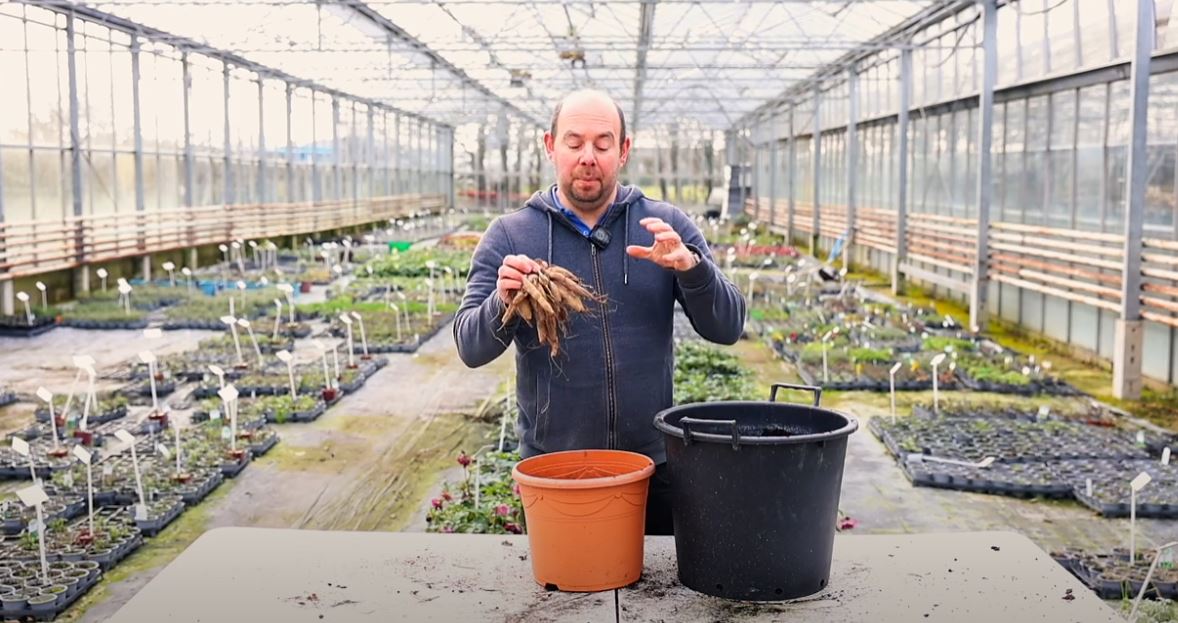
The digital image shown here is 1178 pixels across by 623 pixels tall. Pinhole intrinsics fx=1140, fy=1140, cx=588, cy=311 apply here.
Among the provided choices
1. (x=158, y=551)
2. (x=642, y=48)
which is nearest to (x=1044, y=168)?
(x=642, y=48)

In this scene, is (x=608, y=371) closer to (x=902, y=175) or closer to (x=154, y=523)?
(x=154, y=523)

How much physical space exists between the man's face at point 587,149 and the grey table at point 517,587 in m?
0.80

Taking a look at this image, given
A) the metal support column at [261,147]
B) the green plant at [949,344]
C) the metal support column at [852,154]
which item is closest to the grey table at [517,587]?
the green plant at [949,344]

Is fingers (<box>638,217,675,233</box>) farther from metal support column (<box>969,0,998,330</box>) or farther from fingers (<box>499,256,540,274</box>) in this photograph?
metal support column (<box>969,0,998,330</box>)

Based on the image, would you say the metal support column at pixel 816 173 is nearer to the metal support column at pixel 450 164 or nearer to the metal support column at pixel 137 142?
the metal support column at pixel 137 142

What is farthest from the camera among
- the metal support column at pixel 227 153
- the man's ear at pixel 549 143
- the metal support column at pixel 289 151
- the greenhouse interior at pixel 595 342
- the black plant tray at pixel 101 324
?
the metal support column at pixel 289 151

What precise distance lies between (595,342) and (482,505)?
3.17m

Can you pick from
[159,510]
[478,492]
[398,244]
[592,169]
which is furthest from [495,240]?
[398,244]

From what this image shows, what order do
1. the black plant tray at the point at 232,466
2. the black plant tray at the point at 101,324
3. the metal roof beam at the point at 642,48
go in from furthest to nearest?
the metal roof beam at the point at 642,48 → the black plant tray at the point at 101,324 → the black plant tray at the point at 232,466

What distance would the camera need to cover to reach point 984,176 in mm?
12430

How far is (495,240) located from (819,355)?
25.8ft

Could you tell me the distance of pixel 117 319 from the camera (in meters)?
12.3

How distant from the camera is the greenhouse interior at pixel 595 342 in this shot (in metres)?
2.24

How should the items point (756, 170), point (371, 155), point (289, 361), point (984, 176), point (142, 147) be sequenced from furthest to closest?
point (756, 170)
point (371, 155)
point (142, 147)
point (984, 176)
point (289, 361)
